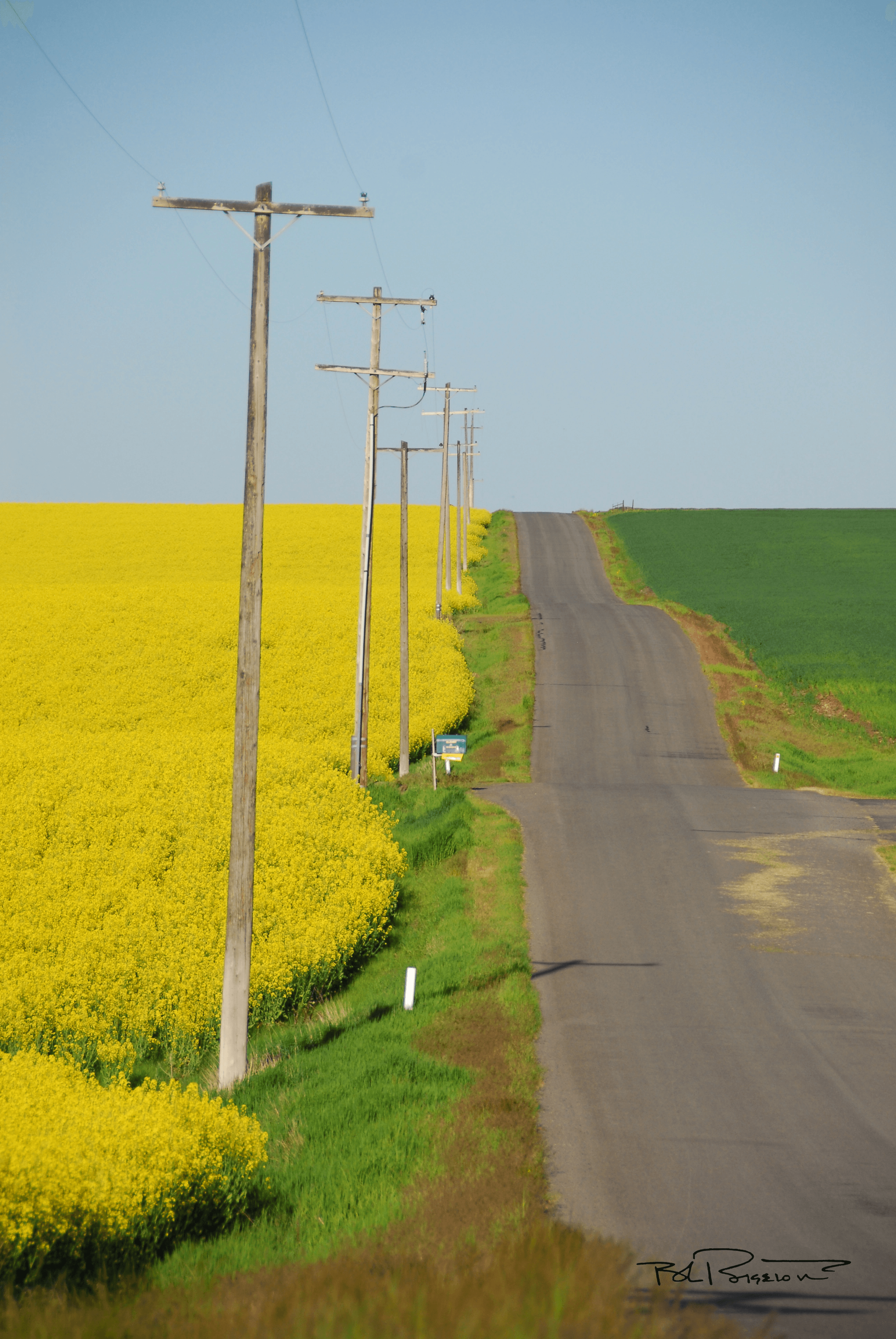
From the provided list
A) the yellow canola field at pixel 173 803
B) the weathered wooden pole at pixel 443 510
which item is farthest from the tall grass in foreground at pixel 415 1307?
the weathered wooden pole at pixel 443 510

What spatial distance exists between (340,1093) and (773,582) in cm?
5839

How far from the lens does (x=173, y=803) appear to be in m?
19.5

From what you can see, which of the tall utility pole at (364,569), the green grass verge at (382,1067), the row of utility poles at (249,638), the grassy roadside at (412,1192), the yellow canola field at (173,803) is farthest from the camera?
the tall utility pole at (364,569)

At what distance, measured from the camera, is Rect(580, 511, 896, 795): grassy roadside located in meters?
29.5

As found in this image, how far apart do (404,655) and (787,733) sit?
12718mm

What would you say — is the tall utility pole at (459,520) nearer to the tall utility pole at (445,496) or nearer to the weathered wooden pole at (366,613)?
the tall utility pole at (445,496)

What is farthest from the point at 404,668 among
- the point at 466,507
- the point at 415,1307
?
the point at 466,507

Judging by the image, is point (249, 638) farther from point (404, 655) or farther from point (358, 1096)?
point (404, 655)

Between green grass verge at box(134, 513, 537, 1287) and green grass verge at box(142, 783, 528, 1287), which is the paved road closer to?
green grass verge at box(134, 513, 537, 1287)

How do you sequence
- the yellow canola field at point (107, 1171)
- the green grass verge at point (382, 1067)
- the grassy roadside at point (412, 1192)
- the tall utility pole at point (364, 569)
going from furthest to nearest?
the tall utility pole at point (364, 569) → the green grass verge at point (382, 1067) → the yellow canola field at point (107, 1171) → the grassy roadside at point (412, 1192)

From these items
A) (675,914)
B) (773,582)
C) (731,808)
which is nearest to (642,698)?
(731,808)

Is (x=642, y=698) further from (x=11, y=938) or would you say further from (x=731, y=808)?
(x=11, y=938)

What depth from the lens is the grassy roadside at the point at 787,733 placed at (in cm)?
2950

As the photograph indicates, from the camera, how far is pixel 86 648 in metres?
36.2
